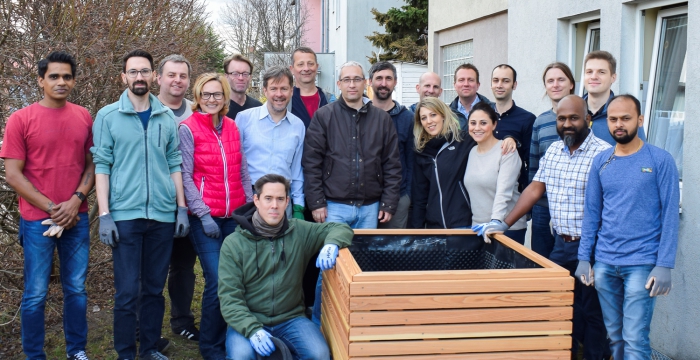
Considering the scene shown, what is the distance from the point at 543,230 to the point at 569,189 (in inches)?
34.8

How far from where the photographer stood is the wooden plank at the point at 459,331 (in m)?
3.09

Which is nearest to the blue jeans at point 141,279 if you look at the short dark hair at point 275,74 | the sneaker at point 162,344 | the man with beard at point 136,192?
the man with beard at point 136,192

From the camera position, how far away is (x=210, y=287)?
4602 mm

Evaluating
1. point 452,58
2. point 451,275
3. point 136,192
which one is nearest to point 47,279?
point 136,192

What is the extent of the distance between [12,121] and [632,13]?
4.94m

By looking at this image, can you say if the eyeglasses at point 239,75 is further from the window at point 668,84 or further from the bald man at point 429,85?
the window at point 668,84

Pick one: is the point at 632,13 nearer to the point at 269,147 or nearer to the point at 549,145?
the point at 549,145

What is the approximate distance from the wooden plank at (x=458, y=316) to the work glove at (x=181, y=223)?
1830 millimetres

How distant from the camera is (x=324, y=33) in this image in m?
32.1

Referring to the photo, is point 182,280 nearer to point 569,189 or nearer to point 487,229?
point 487,229

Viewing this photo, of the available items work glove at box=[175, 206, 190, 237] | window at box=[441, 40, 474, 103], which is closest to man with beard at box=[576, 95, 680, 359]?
work glove at box=[175, 206, 190, 237]

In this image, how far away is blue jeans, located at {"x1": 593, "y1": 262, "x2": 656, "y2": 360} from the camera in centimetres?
371

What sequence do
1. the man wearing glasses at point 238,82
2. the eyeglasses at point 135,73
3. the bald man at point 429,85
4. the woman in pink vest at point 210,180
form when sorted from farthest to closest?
the bald man at point 429,85 → the man wearing glasses at point 238,82 → the woman in pink vest at point 210,180 → the eyeglasses at point 135,73

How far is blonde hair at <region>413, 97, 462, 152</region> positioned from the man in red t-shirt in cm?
242
